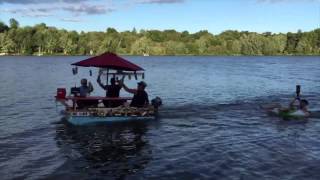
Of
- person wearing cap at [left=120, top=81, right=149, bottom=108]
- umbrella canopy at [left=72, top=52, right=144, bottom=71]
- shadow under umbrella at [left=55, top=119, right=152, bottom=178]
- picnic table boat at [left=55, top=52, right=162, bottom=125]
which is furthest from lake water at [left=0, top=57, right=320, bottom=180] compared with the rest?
umbrella canopy at [left=72, top=52, right=144, bottom=71]

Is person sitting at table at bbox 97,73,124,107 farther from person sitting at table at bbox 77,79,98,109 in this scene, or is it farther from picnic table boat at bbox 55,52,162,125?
person sitting at table at bbox 77,79,98,109

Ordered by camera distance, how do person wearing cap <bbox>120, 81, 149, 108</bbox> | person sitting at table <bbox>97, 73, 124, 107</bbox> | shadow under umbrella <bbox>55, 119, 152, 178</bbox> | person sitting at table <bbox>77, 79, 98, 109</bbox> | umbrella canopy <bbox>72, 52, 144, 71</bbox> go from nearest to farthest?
shadow under umbrella <bbox>55, 119, 152, 178</bbox> < umbrella canopy <bbox>72, 52, 144, 71</bbox> < person sitting at table <bbox>77, 79, 98, 109</bbox> < person sitting at table <bbox>97, 73, 124, 107</bbox> < person wearing cap <bbox>120, 81, 149, 108</bbox>

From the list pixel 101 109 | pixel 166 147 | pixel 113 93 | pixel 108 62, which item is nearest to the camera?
pixel 166 147

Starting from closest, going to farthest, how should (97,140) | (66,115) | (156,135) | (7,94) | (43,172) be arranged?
1. (43,172)
2. (97,140)
3. (156,135)
4. (66,115)
5. (7,94)

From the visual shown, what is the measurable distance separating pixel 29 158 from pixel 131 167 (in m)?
4.29

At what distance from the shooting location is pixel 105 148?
912 inches

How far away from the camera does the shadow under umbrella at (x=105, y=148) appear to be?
766 inches

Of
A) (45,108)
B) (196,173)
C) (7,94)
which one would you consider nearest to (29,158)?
(196,173)

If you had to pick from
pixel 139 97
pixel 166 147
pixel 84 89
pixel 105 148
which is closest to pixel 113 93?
pixel 139 97

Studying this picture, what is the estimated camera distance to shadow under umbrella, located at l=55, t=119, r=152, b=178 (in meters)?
19.5

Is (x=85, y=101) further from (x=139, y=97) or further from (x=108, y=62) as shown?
(x=139, y=97)

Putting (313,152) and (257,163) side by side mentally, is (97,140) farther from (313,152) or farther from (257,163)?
(313,152)

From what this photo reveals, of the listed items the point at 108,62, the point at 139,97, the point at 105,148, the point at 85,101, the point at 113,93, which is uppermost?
the point at 108,62

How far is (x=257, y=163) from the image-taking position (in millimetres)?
20422
